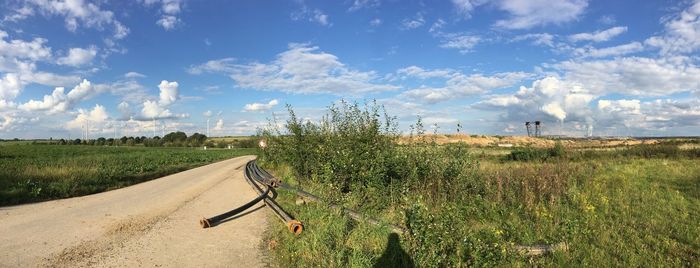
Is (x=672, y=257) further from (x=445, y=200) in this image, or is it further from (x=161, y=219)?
(x=161, y=219)

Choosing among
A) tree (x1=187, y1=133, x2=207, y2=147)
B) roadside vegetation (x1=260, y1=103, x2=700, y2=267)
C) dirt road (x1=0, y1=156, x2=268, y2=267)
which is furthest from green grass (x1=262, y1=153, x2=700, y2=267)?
tree (x1=187, y1=133, x2=207, y2=147)

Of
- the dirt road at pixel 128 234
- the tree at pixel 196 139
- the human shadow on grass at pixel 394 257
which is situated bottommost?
the dirt road at pixel 128 234

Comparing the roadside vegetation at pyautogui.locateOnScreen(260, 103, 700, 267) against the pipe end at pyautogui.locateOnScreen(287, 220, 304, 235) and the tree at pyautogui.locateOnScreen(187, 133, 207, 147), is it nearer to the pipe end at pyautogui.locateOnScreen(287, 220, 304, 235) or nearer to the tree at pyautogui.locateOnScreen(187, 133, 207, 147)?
the pipe end at pyautogui.locateOnScreen(287, 220, 304, 235)

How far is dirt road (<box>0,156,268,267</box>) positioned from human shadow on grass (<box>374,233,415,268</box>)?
6.69 feet

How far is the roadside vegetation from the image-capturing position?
5824 mm

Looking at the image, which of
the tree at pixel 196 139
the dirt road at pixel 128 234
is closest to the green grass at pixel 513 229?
the dirt road at pixel 128 234

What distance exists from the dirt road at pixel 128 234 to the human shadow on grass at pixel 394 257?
6.69 ft

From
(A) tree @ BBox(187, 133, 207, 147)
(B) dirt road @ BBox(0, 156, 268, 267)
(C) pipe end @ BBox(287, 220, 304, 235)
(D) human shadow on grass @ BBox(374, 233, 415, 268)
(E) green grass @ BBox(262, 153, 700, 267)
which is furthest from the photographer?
(A) tree @ BBox(187, 133, 207, 147)

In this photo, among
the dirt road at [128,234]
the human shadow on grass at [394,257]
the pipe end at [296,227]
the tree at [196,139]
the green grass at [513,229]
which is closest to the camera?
the green grass at [513,229]

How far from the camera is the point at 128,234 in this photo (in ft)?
27.4

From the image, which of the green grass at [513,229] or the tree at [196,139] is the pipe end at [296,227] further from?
the tree at [196,139]

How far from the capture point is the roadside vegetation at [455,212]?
5.82 meters

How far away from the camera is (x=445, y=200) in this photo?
30.9 ft

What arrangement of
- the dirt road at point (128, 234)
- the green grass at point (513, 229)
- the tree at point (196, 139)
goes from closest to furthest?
the green grass at point (513, 229) < the dirt road at point (128, 234) < the tree at point (196, 139)
